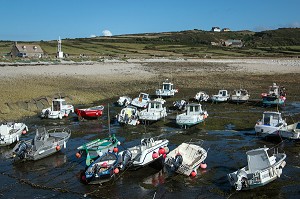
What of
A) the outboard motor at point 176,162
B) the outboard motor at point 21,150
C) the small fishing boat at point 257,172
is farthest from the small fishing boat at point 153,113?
the small fishing boat at point 257,172

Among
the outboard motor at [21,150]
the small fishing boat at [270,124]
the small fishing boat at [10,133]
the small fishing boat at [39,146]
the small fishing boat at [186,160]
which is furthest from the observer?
the small fishing boat at [270,124]

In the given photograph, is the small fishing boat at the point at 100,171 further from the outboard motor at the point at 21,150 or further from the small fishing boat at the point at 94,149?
the outboard motor at the point at 21,150

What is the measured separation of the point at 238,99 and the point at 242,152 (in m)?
20.4

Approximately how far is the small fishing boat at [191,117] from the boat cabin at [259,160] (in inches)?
507

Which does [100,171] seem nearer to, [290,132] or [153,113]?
[290,132]

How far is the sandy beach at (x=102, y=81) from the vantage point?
44.2 metres

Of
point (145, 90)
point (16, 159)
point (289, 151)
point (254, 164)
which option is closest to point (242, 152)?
point (289, 151)

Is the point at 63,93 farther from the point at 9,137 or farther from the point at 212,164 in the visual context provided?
the point at 212,164

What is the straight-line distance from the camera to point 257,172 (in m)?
20.0

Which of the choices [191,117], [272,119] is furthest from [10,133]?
[272,119]

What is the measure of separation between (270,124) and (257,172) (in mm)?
12184

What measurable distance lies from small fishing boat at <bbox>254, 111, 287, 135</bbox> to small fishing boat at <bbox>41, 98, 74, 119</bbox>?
19.4 m

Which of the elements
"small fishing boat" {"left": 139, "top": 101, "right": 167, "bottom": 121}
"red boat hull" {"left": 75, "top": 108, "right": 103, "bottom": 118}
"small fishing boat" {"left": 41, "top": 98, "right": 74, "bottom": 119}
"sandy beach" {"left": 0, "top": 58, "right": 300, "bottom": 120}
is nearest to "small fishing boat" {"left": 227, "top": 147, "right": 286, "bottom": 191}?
"small fishing boat" {"left": 139, "top": 101, "right": 167, "bottom": 121}

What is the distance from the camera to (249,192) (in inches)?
791
